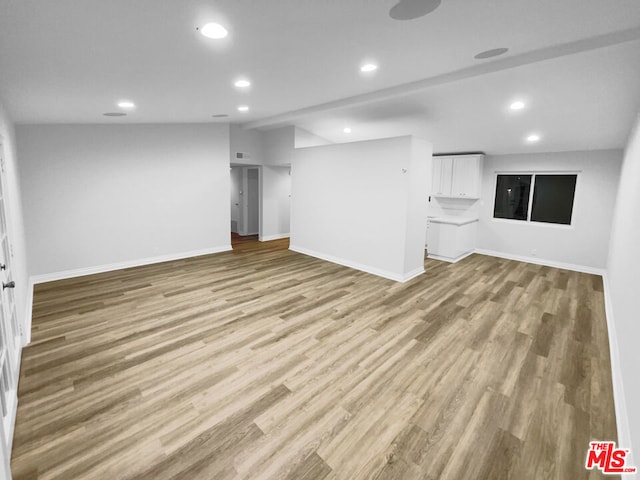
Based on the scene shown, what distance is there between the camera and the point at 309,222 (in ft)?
22.4

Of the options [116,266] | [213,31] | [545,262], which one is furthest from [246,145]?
[545,262]

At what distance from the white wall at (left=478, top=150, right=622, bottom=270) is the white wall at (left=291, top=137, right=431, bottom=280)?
9.13 ft

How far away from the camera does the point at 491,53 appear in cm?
273

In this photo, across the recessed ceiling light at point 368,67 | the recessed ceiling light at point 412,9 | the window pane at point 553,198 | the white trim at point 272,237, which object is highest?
the recessed ceiling light at point 368,67

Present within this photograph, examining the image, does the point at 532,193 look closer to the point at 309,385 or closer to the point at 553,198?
the point at 553,198

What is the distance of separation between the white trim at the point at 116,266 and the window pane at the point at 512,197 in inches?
256

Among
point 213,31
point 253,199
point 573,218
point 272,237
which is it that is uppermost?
point 213,31

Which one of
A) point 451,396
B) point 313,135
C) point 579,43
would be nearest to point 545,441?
point 451,396

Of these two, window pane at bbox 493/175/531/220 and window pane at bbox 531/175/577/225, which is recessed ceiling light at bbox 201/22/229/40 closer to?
window pane at bbox 493/175/531/220

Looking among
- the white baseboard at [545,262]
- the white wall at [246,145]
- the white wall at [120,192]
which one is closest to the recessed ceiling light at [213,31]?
the white wall at [120,192]

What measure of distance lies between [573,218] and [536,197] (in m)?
0.81

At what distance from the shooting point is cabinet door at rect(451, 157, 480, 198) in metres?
6.99

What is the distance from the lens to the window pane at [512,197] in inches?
270

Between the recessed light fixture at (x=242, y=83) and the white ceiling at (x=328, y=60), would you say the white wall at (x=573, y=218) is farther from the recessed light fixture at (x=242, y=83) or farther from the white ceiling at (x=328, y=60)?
the recessed light fixture at (x=242, y=83)
